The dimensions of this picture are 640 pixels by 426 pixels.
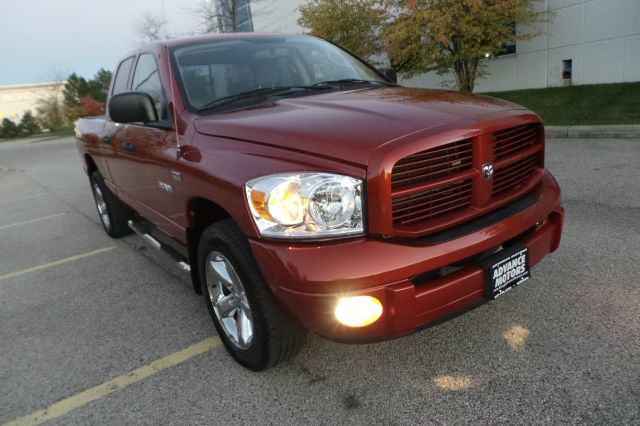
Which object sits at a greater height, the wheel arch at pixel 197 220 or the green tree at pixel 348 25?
the green tree at pixel 348 25

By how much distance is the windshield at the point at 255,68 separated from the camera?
3.05m

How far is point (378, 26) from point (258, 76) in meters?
16.2

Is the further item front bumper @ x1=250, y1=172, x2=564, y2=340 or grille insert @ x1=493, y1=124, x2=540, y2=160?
grille insert @ x1=493, y1=124, x2=540, y2=160

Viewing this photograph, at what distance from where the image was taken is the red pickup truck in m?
1.98

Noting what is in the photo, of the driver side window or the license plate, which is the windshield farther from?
the license plate

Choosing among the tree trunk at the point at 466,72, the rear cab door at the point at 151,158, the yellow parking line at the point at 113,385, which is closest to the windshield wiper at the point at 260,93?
the rear cab door at the point at 151,158

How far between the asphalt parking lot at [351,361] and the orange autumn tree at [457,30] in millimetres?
10468

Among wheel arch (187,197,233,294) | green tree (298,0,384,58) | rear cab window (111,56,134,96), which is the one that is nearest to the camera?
wheel arch (187,197,233,294)

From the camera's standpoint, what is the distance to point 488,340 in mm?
2658

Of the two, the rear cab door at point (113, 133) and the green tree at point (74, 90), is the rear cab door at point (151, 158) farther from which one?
the green tree at point (74, 90)

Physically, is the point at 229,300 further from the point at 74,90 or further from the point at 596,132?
the point at 74,90

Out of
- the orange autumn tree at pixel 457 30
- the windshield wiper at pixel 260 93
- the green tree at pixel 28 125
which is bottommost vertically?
the green tree at pixel 28 125

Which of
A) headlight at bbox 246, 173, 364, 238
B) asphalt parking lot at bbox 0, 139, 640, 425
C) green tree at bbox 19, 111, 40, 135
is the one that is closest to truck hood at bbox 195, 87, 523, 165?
headlight at bbox 246, 173, 364, 238

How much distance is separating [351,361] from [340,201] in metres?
1.05
